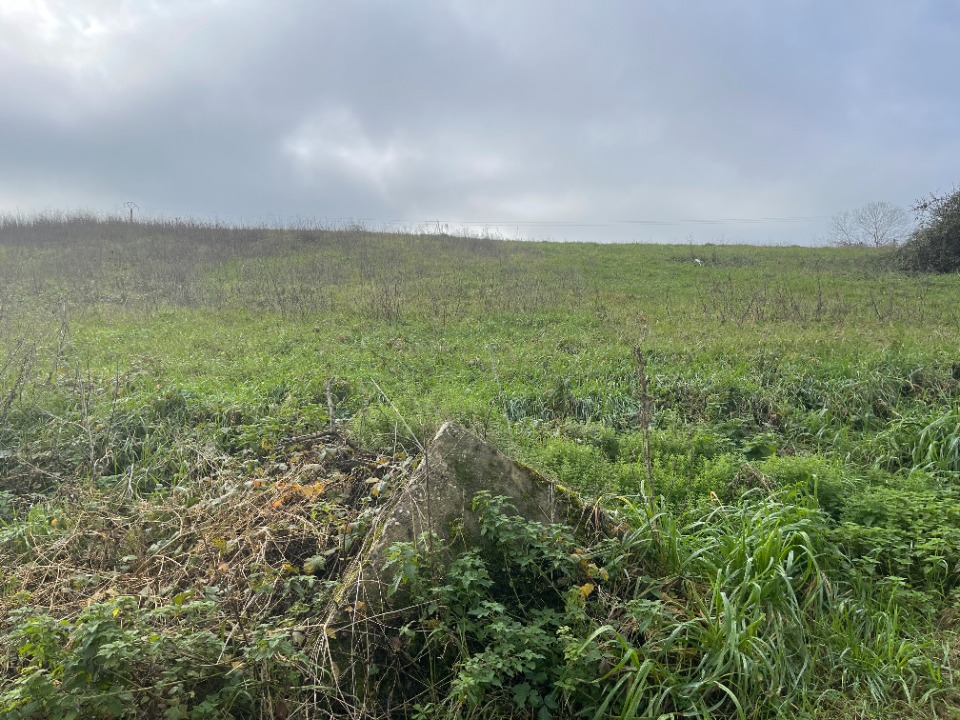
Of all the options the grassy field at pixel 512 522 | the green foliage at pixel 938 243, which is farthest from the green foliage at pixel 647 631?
the green foliage at pixel 938 243

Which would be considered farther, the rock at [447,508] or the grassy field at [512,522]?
the rock at [447,508]

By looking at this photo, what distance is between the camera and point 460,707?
2.53 meters

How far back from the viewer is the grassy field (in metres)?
2.54

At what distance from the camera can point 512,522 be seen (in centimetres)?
306

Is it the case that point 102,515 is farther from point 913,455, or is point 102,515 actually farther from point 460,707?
point 913,455

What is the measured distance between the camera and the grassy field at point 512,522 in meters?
2.54

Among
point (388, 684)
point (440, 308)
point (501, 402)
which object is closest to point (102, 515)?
point (388, 684)

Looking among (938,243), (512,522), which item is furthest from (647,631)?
(938,243)

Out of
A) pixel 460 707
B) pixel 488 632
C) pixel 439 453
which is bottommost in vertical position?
pixel 460 707

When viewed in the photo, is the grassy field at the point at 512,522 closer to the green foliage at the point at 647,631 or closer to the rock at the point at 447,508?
the green foliage at the point at 647,631

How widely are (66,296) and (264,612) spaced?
16.0 m

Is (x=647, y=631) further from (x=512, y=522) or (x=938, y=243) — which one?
(x=938, y=243)

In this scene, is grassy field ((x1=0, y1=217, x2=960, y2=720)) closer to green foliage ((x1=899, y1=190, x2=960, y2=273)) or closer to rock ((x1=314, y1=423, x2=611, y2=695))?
rock ((x1=314, y1=423, x2=611, y2=695))

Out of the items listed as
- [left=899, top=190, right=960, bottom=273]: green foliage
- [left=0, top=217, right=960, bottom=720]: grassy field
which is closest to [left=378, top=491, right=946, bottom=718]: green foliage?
[left=0, top=217, right=960, bottom=720]: grassy field
